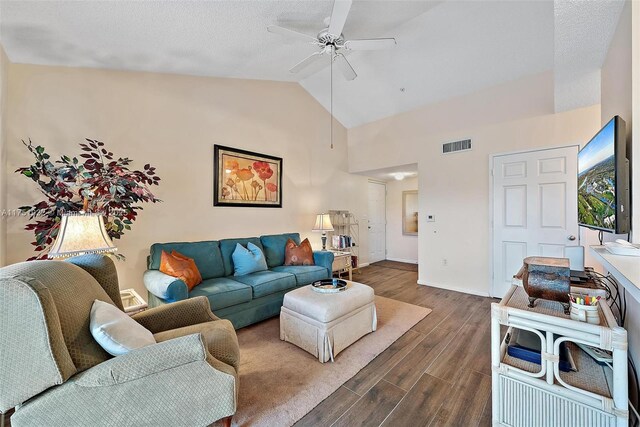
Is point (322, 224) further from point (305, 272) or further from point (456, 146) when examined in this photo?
point (456, 146)

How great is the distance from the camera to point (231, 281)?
271 centimetres

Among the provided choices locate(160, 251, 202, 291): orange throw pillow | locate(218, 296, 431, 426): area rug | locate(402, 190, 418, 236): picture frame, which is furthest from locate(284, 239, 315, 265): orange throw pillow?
locate(402, 190, 418, 236): picture frame

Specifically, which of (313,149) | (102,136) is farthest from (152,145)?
(313,149)

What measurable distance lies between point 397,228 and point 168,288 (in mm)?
5226

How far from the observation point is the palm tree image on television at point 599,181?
126 cm

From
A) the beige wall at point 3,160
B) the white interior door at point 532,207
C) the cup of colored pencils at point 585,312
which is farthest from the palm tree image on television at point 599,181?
the beige wall at point 3,160

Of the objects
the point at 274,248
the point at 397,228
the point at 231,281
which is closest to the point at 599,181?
the point at 231,281

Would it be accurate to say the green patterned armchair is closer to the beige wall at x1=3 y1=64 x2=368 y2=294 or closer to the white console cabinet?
the white console cabinet

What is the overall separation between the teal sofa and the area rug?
234 millimetres

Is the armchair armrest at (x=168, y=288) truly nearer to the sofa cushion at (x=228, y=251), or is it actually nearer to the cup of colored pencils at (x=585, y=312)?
the sofa cushion at (x=228, y=251)

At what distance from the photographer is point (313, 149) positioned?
457cm

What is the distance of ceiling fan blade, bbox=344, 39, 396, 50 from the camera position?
2.29 meters

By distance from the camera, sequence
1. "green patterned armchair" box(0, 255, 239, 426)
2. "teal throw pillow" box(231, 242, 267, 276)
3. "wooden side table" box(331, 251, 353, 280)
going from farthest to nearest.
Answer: "wooden side table" box(331, 251, 353, 280) < "teal throw pillow" box(231, 242, 267, 276) < "green patterned armchair" box(0, 255, 239, 426)

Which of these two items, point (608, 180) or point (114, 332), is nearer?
point (114, 332)
